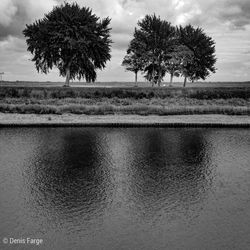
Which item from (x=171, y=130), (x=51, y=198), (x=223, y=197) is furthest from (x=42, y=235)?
(x=171, y=130)

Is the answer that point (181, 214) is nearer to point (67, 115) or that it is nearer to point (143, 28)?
point (67, 115)

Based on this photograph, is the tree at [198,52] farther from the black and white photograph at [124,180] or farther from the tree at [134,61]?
the black and white photograph at [124,180]

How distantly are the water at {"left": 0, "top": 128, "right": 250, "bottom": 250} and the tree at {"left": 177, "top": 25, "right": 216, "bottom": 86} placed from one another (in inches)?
1672

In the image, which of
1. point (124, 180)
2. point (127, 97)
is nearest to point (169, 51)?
point (127, 97)

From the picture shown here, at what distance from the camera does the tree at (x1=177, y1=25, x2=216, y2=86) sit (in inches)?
2328

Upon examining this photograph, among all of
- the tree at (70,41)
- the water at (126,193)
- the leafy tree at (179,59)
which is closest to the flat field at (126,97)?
the tree at (70,41)

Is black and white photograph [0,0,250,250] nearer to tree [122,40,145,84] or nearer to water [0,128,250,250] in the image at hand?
water [0,128,250,250]

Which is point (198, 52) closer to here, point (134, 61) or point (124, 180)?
point (134, 61)

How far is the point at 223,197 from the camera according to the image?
1003 cm

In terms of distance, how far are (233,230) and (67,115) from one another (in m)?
23.0

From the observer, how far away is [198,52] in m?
58.9

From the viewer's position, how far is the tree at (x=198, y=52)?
194 ft

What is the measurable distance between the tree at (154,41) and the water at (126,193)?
3821cm

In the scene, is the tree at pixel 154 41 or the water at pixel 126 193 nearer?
the water at pixel 126 193
